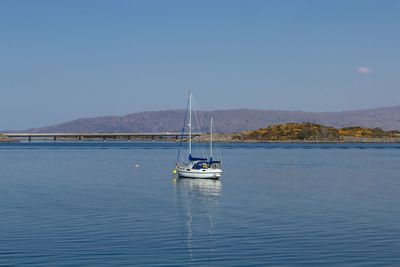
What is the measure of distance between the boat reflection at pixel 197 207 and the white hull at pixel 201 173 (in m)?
0.45

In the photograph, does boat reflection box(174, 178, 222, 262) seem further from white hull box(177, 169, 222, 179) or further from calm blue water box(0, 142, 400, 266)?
white hull box(177, 169, 222, 179)

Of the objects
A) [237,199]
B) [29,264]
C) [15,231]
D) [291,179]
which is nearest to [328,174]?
[291,179]

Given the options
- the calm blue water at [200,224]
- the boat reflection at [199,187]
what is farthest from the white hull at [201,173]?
the calm blue water at [200,224]

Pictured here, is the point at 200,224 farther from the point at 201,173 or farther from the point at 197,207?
the point at 201,173

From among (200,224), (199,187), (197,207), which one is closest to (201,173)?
(199,187)

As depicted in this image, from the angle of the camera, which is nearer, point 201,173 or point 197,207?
point 197,207

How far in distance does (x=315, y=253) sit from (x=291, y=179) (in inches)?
1678

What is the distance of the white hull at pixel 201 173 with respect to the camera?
227 ft

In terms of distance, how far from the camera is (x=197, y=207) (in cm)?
4469

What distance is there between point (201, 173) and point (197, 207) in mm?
26138

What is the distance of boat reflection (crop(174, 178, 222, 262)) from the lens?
31.1m

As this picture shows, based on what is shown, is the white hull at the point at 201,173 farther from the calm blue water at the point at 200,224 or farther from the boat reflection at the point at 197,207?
the calm blue water at the point at 200,224

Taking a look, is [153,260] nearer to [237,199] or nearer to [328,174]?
[237,199]

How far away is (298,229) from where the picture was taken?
1315 inches
